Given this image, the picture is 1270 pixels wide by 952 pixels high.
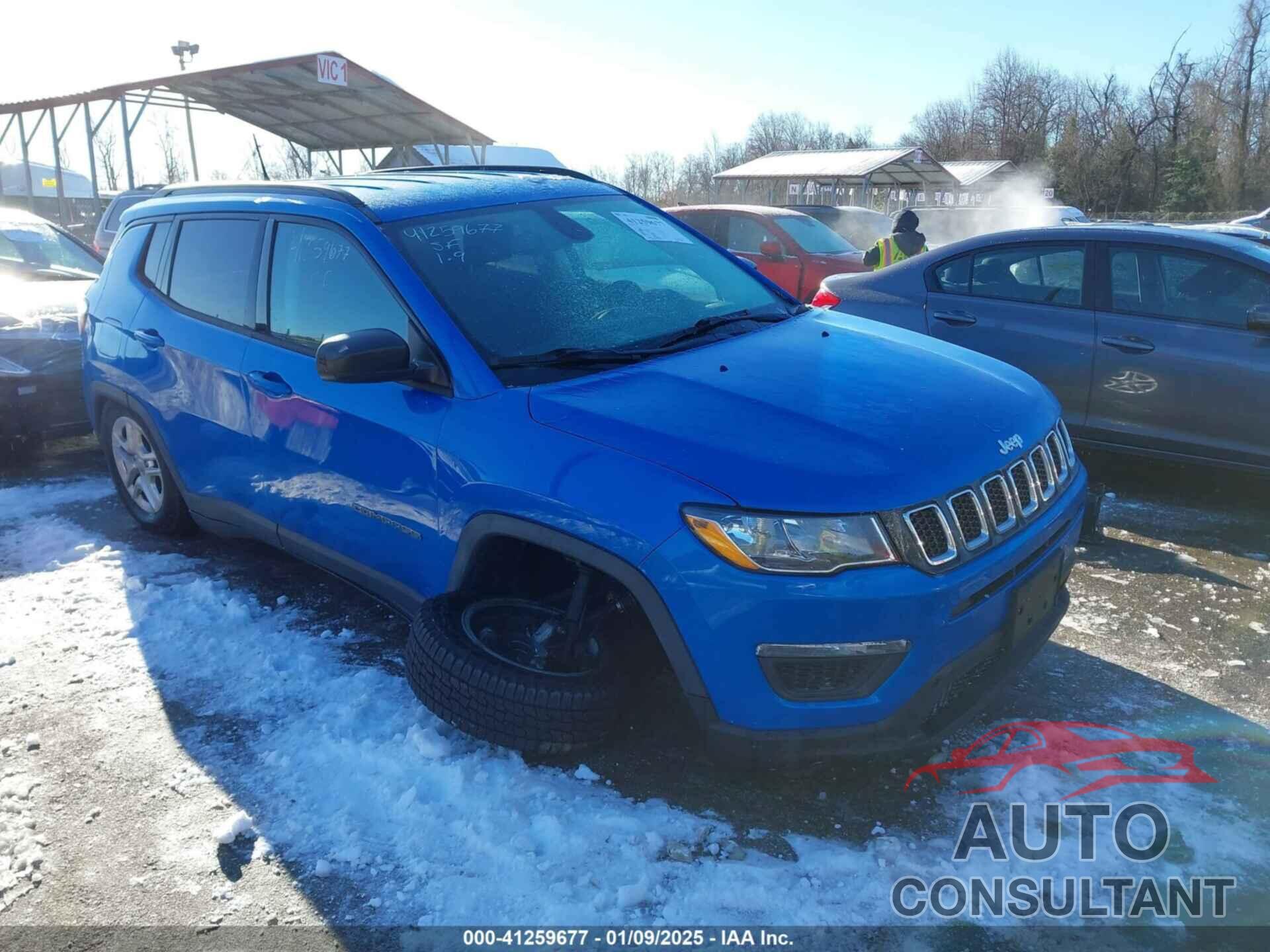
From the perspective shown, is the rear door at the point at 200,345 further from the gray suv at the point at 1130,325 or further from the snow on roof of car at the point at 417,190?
the gray suv at the point at 1130,325

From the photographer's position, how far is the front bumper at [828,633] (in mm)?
2398

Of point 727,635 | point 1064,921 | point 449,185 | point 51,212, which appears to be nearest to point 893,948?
point 1064,921

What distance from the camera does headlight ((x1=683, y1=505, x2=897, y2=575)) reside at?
2.40 metres

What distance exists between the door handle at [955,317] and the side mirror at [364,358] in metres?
3.91

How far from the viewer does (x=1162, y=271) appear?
5277 millimetres

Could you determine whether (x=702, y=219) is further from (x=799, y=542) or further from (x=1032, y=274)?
(x=799, y=542)

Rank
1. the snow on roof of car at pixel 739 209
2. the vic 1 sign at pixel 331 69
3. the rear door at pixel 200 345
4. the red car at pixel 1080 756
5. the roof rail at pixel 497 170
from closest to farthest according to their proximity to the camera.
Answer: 1. the red car at pixel 1080 756
2. the rear door at pixel 200 345
3. the roof rail at pixel 497 170
4. the snow on roof of car at pixel 739 209
5. the vic 1 sign at pixel 331 69

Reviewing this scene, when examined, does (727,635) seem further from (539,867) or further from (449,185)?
(449,185)

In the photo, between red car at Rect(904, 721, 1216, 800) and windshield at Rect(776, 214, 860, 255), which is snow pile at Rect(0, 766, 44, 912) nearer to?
red car at Rect(904, 721, 1216, 800)

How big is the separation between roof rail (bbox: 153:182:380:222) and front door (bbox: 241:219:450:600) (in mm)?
120

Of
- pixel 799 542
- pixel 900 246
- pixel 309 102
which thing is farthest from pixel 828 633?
pixel 309 102

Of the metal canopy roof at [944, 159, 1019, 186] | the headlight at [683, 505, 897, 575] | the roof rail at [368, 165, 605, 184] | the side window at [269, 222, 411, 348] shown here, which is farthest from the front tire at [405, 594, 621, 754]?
the metal canopy roof at [944, 159, 1019, 186]

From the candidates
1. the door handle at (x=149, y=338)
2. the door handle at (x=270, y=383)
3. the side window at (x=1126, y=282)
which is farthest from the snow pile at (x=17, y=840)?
the side window at (x=1126, y=282)

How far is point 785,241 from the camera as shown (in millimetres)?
11500
